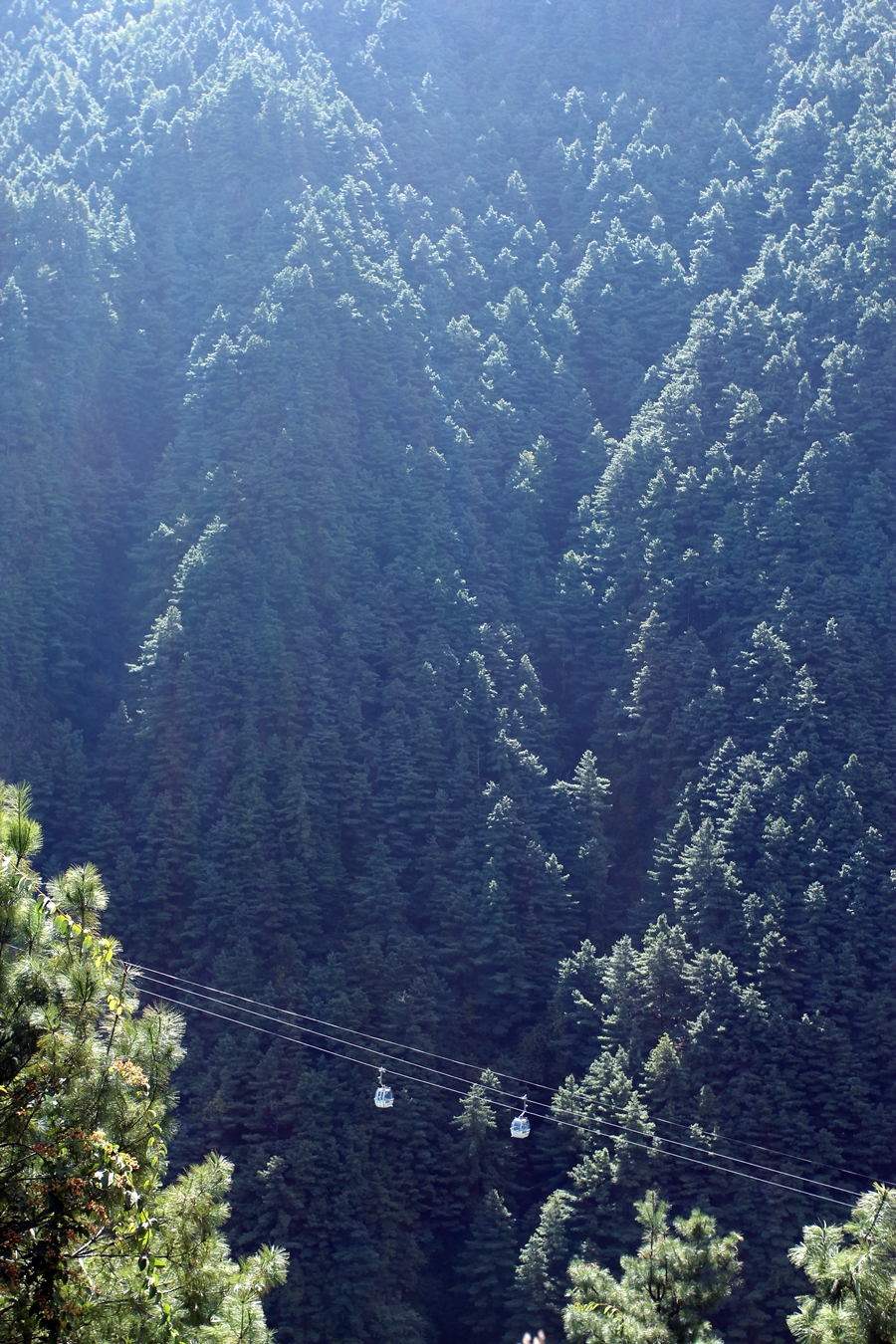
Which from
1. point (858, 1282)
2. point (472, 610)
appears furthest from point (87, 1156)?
point (472, 610)

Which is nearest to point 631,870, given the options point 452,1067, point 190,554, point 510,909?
point 510,909

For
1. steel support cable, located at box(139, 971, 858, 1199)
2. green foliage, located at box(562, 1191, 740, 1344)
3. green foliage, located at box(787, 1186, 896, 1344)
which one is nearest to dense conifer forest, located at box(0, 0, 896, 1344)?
steel support cable, located at box(139, 971, 858, 1199)

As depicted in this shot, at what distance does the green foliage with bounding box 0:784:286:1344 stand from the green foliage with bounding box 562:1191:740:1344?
6.91 m

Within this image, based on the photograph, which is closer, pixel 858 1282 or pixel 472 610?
pixel 858 1282

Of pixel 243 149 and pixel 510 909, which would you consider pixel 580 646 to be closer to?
pixel 510 909

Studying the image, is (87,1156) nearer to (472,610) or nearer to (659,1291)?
(659,1291)

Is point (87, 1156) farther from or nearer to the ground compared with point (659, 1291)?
nearer to the ground

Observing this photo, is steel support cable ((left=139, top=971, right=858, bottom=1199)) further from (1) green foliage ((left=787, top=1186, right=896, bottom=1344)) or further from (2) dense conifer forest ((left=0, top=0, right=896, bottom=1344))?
(1) green foliage ((left=787, top=1186, right=896, bottom=1344))

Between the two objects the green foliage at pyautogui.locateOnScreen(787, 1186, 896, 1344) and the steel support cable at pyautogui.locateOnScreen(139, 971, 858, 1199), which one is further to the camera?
the steel support cable at pyautogui.locateOnScreen(139, 971, 858, 1199)

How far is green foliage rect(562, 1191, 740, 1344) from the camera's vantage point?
15.5 meters

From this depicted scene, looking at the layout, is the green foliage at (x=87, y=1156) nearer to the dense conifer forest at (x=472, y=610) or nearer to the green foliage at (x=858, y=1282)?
the green foliage at (x=858, y=1282)

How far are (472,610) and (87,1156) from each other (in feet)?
153

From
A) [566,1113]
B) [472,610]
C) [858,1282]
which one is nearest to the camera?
[858,1282]

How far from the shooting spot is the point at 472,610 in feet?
180
